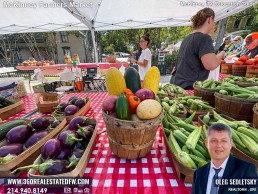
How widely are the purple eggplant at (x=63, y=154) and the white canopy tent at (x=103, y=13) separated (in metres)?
3.35

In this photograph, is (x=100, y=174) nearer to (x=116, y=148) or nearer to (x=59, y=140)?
(x=116, y=148)

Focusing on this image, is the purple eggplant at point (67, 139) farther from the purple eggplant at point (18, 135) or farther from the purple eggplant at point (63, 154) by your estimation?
the purple eggplant at point (18, 135)

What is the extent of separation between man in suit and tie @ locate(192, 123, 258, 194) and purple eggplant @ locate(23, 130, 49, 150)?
3.09 ft

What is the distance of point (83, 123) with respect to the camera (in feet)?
3.69

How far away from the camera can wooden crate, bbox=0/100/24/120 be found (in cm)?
170

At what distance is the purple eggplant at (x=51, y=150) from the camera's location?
0.81m

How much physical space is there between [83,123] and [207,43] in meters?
1.83

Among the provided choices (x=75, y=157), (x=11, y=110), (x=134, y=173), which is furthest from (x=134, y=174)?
(x=11, y=110)

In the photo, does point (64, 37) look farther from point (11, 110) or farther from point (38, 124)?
point (38, 124)

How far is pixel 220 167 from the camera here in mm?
542

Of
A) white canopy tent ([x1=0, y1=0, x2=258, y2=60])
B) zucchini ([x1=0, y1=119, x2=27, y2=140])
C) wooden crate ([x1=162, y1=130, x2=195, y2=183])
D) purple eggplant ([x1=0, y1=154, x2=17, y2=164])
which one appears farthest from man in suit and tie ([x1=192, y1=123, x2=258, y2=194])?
white canopy tent ([x1=0, y1=0, x2=258, y2=60])

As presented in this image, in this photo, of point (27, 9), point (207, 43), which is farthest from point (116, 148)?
point (27, 9)

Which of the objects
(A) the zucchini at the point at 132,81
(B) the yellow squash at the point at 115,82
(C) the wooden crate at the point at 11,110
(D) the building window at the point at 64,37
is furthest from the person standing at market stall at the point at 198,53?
(D) the building window at the point at 64,37

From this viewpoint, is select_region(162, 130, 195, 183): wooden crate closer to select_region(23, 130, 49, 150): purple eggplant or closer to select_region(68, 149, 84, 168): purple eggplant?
select_region(68, 149, 84, 168): purple eggplant
